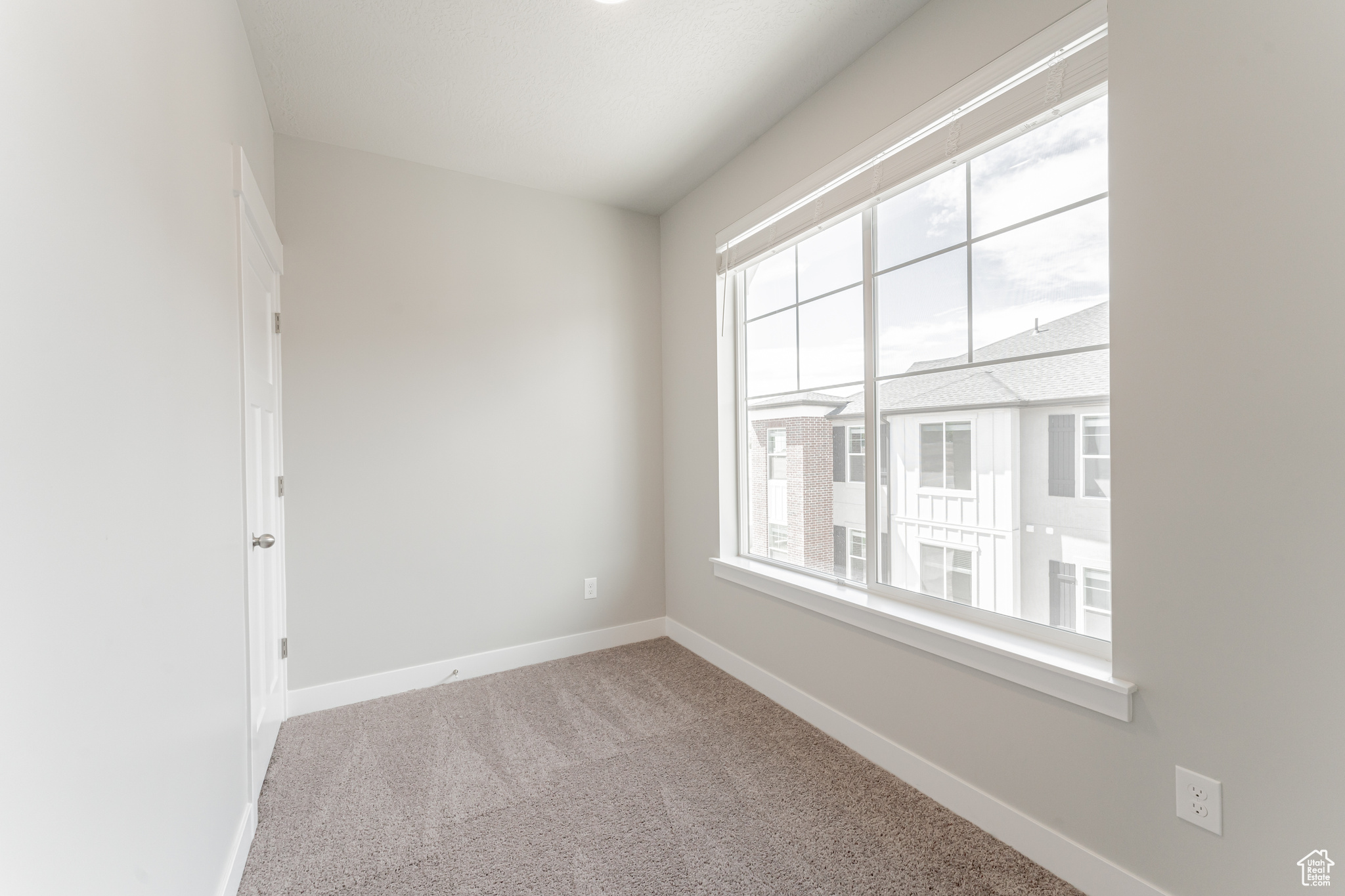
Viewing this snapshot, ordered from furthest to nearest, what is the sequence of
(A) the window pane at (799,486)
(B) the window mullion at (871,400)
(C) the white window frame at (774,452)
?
(C) the white window frame at (774,452) → (A) the window pane at (799,486) → (B) the window mullion at (871,400)

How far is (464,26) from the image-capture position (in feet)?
6.50

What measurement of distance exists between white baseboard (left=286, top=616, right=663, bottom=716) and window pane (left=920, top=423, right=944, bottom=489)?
2.08m

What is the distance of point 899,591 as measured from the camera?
7.00ft

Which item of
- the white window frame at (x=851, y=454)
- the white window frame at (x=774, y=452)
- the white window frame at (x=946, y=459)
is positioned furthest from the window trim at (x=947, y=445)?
the white window frame at (x=774, y=452)

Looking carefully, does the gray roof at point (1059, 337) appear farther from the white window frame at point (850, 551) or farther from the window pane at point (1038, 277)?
the white window frame at point (850, 551)

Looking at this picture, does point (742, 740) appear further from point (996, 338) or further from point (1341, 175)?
point (1341, 175)

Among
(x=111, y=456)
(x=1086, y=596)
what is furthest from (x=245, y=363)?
(x=1086, y=596)

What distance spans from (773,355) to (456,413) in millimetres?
1660

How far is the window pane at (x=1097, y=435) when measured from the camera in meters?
1.55

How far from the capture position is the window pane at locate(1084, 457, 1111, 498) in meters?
1.55

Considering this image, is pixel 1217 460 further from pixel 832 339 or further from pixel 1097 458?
pixel 832 339

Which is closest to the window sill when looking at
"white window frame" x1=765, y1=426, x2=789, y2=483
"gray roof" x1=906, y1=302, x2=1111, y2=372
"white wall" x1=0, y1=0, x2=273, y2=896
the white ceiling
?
"white window frame" x1=765, y1=426, x2=789, y2=483

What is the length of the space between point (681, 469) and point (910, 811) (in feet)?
6.60

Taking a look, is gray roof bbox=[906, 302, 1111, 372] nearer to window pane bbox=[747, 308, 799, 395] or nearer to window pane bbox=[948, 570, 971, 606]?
window pane bbox=[948, 570, 971, 606]
